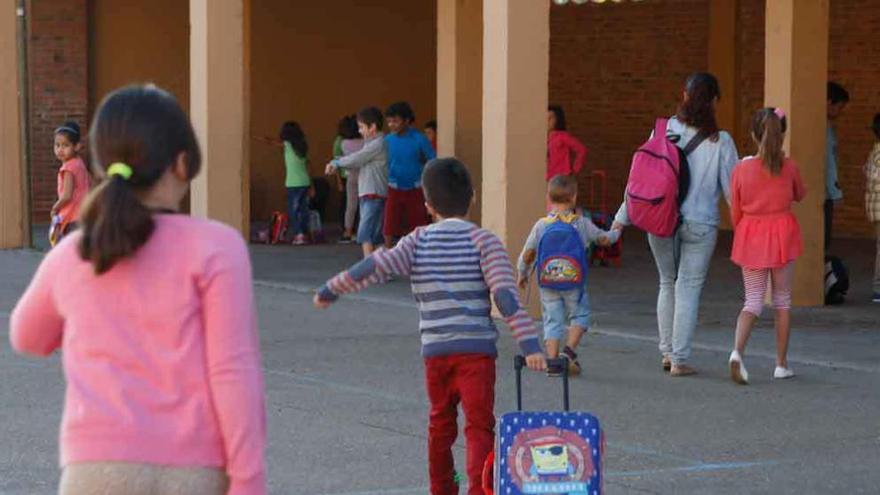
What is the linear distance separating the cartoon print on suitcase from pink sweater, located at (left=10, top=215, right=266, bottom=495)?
2.19 metres

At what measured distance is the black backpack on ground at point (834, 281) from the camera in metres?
14.8

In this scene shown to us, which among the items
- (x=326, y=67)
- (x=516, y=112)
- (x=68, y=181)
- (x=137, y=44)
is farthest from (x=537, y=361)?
(x=326, y=67)

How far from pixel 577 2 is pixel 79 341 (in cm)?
2142

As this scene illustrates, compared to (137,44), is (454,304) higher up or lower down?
lower down

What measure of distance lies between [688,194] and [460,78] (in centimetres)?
869

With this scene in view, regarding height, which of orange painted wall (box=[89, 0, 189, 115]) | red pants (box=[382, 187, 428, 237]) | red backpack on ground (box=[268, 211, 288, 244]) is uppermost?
orange painted wall (box=[89, 0, 189, 115])

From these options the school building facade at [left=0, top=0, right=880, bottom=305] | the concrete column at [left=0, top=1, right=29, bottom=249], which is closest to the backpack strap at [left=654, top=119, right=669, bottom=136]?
the school building facade at [left=0, top=0, right=880, bottom=305]

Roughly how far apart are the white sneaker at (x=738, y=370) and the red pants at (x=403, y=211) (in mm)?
6736

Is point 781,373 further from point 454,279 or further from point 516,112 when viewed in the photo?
point 454,279

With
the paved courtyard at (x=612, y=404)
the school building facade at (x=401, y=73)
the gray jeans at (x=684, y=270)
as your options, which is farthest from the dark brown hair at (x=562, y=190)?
the school building facade at (x=401, y=73)

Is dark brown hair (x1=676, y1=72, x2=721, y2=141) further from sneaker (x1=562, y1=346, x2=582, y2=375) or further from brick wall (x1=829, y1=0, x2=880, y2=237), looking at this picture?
brick wall (x1=829, y1=0, x2=880, y2=237)

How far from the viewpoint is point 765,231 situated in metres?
10.6

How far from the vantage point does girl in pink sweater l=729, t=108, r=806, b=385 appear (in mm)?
10562

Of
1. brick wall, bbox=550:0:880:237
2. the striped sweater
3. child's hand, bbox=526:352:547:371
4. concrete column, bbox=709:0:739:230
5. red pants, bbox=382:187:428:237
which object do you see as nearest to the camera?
child's hand, bbox=526:352:547:371
